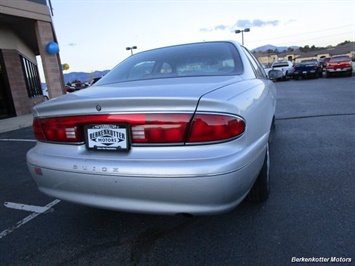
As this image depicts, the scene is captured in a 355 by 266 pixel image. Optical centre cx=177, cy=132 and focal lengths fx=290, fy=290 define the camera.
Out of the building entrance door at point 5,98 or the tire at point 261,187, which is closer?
the tire at point 261,187

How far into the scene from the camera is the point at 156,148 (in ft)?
6.04

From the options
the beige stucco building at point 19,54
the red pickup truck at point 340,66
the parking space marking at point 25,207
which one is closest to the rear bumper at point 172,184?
the parking space marking at point 25,207

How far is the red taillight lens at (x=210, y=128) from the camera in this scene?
5.84ft

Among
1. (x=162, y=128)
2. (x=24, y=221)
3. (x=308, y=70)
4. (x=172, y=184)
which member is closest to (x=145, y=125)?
(x=162, y=128)

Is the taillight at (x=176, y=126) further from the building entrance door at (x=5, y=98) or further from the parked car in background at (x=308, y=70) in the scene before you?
the parked car in background at (x=308, y=70)

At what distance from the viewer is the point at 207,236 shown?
7.51ft

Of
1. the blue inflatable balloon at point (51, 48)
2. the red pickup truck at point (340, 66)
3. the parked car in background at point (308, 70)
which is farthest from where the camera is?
the parked car in background at point (308, 70)

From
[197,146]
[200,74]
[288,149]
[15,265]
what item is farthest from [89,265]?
[288,149]

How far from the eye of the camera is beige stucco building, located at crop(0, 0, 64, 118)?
1045cm

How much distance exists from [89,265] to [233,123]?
1.41 m

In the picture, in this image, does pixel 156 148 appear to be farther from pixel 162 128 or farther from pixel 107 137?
pixel 107 137

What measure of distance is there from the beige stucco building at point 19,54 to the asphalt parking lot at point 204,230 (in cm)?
896

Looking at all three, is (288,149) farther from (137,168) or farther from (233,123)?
(137,168)

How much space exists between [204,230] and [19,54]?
13.8 metres
